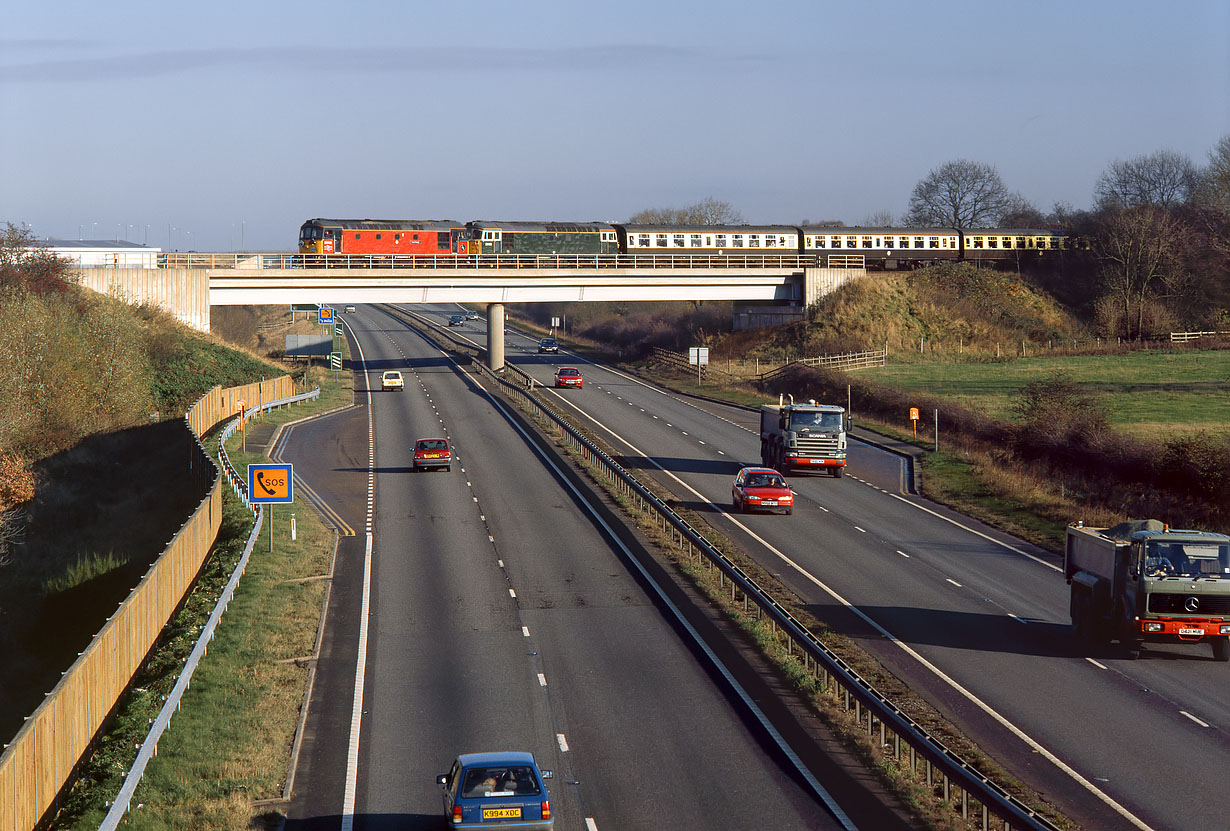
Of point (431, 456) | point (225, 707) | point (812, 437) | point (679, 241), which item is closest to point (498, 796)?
point (225, 707)

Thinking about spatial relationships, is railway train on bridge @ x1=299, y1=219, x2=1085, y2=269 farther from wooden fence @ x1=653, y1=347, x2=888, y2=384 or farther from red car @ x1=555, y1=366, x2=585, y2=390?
red car @ x1=555, y1=366, x2=585, y2=390

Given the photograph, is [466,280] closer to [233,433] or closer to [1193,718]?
[233,433]

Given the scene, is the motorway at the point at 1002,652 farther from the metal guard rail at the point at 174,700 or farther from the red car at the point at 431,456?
the metal guard rail at the point at 174,700

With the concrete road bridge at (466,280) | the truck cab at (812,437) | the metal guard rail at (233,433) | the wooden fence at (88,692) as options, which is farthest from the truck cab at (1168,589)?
the concrete road bridge at (466,280)

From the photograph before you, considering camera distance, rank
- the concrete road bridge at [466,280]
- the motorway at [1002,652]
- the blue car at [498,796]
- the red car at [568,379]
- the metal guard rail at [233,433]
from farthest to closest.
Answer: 1. the red car at [568,379]
2. the concrete road bridge at [466,280]
3. the metal guard rail at [233,433]
4. the motorway at [1002,652]
5. the blue car at [498,796]

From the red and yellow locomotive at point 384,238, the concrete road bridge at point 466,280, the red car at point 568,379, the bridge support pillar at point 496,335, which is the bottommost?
the red car at point 568,379

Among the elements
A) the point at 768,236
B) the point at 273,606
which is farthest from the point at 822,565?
the point at 768,236

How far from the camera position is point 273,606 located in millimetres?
29172

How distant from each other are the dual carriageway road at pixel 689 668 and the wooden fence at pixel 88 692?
3.38m

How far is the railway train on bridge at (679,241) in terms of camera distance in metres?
90.5

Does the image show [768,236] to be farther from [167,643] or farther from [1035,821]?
[1035,821]

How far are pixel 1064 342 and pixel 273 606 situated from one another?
85.1 metres

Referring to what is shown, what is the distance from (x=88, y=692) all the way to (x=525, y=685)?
7.79 metres

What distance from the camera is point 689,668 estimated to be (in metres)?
24.6
